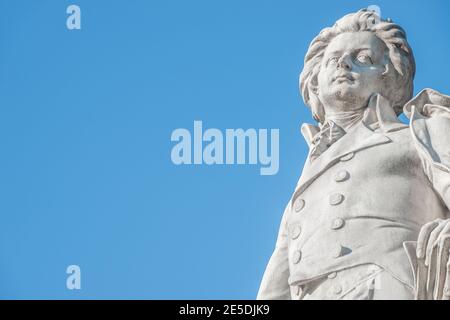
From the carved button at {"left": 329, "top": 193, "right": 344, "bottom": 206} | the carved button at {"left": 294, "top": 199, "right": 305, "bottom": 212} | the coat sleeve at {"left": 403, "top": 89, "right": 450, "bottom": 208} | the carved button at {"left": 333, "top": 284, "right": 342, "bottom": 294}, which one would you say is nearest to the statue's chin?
the coat sleeve at {"left": 403, "top": 89, "right": 450, "bottom": 208}

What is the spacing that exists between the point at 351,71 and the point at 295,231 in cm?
202

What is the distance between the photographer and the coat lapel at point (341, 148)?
18625 millimetres

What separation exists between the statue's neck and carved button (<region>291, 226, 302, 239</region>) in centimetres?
139

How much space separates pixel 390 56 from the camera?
64.1ft

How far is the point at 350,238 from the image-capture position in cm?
1777

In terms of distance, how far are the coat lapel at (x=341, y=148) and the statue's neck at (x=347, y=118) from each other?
14 centimetres

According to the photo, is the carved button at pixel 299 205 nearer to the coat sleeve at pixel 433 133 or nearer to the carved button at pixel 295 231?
the carved button at pixel 295 231

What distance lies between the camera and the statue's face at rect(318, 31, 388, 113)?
19188mm

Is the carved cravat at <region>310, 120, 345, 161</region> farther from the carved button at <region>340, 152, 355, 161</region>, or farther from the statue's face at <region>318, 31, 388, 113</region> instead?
the carved button at <region>340, 152, 355, 161</region>

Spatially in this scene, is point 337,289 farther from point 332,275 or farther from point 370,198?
point 370,198

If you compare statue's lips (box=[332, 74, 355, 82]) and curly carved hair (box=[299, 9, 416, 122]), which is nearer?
statue's lips (box=[332, 74, 355, 82])

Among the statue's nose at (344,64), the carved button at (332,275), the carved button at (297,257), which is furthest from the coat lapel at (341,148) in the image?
the carved button at (332,275)

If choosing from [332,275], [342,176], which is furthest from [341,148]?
[332,275]
